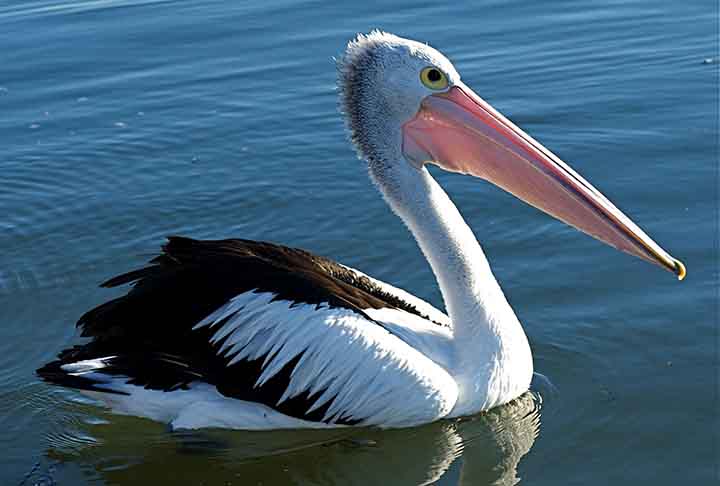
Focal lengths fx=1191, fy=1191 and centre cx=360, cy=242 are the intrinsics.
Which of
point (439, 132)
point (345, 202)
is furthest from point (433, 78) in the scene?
point (345, 202)

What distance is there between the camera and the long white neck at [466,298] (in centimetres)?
431

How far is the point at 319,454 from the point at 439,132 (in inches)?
49.9

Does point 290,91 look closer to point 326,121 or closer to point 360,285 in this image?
point 326,121

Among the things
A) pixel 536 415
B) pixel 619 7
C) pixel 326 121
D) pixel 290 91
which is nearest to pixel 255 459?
pixel 536 415

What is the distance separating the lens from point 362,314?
13.9 ft

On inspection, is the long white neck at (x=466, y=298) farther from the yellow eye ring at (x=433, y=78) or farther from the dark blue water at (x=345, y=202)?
the yellow eye ring at (x=433, y=78)

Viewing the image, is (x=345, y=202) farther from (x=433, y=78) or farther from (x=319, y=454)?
(x=319, y=454)

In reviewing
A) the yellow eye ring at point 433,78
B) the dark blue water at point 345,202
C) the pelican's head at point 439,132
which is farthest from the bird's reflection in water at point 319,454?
the yellow eye ring at point 433,78

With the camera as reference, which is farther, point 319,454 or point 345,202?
point 345,202

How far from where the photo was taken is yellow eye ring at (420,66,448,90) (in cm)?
436

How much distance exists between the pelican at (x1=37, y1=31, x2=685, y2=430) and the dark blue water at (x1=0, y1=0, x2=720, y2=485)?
0.18 meters

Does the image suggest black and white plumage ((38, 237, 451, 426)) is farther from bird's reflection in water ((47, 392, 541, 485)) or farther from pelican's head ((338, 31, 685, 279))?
pelican's head ((338, 31, 685, 279))

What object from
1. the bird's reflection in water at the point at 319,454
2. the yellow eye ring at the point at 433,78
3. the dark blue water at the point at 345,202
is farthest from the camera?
the yellow eye ring at the point at 433,78

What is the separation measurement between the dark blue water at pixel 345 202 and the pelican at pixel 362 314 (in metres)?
0.18
